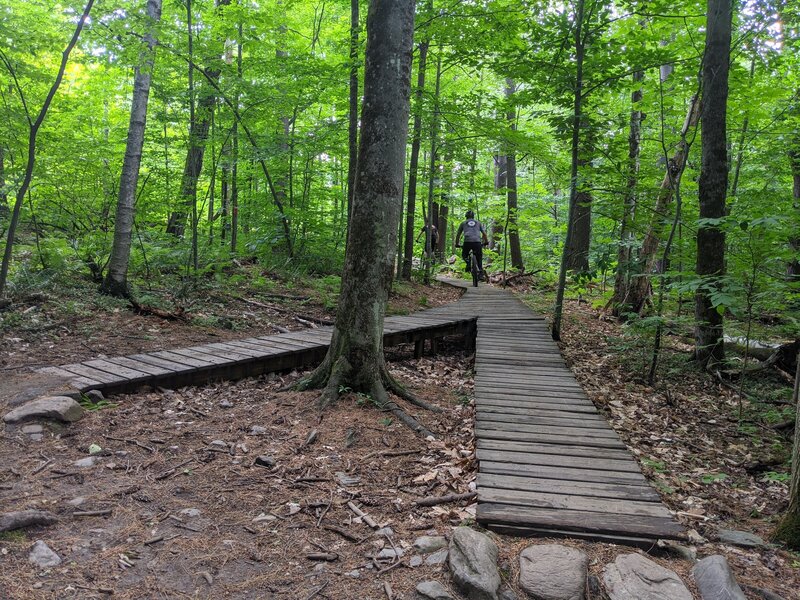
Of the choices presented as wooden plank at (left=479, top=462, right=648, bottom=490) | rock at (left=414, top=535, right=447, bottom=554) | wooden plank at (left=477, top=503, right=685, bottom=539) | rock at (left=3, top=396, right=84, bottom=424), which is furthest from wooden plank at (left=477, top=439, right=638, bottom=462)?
rock at (left=3, top=396, right=84, bottom=424)

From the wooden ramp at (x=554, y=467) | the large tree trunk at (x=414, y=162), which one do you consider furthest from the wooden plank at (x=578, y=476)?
the large tree trunk at (x=414, y=162)

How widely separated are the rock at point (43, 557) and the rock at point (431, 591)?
194cm

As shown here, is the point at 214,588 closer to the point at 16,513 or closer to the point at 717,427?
the point at 16,513

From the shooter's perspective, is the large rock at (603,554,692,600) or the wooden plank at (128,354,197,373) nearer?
the large rock at (603,554,692,600)

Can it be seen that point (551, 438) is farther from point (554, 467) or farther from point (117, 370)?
point (117, 370)

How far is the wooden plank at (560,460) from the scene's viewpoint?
3893mm

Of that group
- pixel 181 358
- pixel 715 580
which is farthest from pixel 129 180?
pixel 715 580

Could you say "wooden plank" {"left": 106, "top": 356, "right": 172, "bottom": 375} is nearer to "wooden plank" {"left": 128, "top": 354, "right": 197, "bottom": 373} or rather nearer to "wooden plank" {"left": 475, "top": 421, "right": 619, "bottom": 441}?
"wooden plank" {"left": 128, "top": 354, "right": 197, "bottom": 373}

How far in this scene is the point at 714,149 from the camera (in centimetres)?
717

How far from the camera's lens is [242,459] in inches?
160

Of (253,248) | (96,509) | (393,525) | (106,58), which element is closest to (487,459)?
(393,525)

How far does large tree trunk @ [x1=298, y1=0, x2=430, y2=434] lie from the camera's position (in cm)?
498

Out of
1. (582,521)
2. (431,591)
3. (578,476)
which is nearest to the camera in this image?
(431,591)

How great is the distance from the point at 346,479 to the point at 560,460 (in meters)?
1.75
